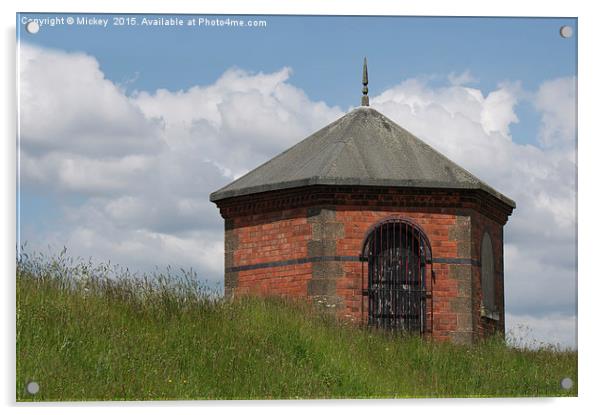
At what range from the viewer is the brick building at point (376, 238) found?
56.2 feet

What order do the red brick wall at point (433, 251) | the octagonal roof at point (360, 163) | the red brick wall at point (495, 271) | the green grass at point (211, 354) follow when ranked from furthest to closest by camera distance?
the red brick wall at point (495, 271), the octagonal roof at point (360, 163), the red brick wall at point (433, 251), the green grass at point (211, 354)

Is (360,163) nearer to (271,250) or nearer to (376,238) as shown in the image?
(376,238)

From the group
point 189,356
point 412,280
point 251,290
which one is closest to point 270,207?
Result: point 251,290

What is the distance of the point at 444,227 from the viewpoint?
17500 mm

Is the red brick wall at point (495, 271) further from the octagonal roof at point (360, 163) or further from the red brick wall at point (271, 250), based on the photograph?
the red brick wall at point (271, 250)

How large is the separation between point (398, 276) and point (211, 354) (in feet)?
16.5

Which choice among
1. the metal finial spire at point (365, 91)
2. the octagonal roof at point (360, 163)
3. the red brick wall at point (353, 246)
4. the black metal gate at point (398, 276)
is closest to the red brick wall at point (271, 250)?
the red brick wall at point (353, 246)

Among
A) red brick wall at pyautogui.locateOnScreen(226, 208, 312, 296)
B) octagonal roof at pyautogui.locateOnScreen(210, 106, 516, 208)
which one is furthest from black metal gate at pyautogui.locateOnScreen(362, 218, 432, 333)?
red brick wall at pyautogui.locateOnScreen(226, 208, 312, 296)

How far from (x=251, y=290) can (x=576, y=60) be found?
7.38 metres

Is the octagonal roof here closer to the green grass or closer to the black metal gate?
the black metal gate

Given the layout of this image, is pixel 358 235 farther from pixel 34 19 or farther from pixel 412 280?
pixel 34 19

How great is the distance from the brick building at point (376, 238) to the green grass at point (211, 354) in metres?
0.97

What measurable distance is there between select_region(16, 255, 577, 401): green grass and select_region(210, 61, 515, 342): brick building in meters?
0.97

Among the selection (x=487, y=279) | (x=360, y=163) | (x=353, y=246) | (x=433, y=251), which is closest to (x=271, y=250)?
(x=353, y=246)
